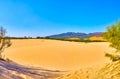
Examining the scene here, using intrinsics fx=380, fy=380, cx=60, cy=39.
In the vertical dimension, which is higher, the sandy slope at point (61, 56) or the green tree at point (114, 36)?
the green tree at point (114, 36)

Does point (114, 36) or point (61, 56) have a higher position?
point (114, 36)

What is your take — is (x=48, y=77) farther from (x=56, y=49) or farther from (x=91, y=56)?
(x=56, y=49)

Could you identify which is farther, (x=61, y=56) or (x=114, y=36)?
(x=61, y=56)

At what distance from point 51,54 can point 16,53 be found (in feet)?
11.8

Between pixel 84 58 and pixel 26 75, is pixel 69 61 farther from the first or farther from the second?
pixel 26 75

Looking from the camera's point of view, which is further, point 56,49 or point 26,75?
point 56,49

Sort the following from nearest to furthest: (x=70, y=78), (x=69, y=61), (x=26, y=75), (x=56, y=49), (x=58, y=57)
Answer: (x=70, y=78), (x=26, y=75), (x=69, y=61), (x=58, y=57), (x=56, y=49)

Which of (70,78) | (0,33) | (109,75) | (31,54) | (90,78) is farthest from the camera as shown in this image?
(31,54)

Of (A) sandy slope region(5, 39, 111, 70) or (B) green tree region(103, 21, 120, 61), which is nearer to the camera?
(B) green tree region(103, 21, 120, 61)

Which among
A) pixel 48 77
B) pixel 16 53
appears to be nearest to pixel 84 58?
pixel 16 53

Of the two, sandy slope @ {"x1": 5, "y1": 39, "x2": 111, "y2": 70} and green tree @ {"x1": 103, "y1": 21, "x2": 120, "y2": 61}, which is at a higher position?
green tree @ {"x1": 103, "y1": 21, "x2": 120, "y2": 61}

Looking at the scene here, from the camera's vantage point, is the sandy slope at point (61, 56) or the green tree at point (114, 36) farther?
the sandy slope at point (61, 56)

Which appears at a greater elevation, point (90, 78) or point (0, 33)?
point (0, 33)

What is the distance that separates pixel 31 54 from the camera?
33750 millimetres
